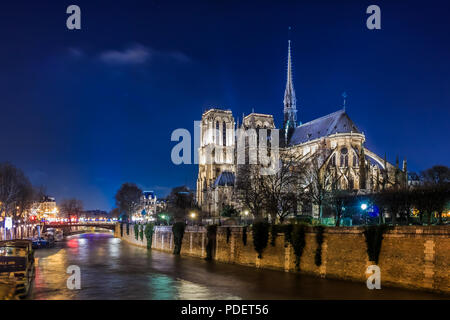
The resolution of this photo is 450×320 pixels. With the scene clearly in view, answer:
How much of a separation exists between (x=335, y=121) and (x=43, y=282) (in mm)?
57047

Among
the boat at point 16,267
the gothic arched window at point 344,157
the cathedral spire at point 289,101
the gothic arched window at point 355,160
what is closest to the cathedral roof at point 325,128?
the gothic arched window at point 344,157

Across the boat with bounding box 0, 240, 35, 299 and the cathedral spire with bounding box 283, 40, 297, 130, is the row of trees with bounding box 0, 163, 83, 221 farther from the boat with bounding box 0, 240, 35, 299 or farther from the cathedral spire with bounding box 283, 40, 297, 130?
the cathedral spire with bounding box 283, 40, 297, 130

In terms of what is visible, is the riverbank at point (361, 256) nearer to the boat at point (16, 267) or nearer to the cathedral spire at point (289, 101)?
the boat at point (16, 267)

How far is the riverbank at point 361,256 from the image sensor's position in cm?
1972

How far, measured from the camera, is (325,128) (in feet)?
249

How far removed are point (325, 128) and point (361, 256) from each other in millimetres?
54444

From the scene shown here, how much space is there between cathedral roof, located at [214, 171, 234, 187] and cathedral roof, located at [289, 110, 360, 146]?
13.3 metres

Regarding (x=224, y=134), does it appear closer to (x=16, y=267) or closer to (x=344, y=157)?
(x=344, y=157)

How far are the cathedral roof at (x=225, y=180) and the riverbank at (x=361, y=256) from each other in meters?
48.9

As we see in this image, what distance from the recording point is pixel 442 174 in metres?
61.6

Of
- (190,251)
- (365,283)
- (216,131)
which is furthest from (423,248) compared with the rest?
(216,131)

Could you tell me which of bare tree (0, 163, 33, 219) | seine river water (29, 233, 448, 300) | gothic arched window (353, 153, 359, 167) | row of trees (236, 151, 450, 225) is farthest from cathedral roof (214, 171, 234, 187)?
seine river water (29, 233, 448, 300)

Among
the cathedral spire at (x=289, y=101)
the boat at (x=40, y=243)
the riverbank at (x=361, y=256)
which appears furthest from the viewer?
the cathedral spire at (x=289, y=101)

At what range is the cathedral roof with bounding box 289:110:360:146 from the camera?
2805 inches
